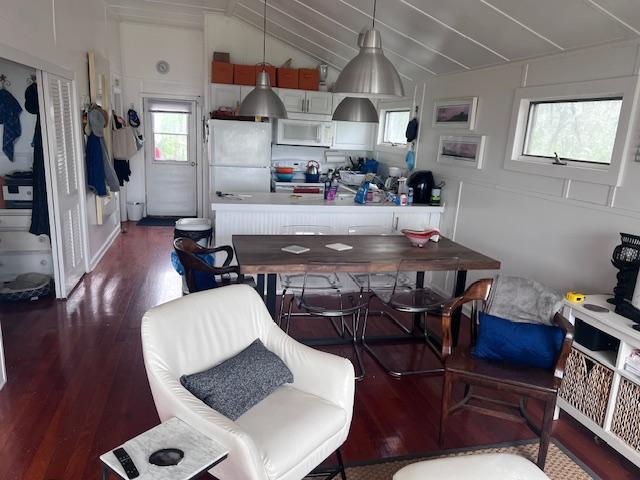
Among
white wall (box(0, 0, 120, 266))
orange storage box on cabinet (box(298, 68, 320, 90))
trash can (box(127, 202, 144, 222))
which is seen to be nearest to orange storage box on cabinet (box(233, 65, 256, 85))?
orange storage box on cabinet (box(298, 68, 320, 90))

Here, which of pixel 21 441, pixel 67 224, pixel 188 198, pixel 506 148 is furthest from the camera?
pixel 188 198

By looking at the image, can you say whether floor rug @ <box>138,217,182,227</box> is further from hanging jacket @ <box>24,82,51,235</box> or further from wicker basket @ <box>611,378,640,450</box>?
wicker basket @ <box>611,378,640,450</box>

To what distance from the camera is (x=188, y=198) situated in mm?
7559

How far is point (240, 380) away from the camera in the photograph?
1902 mm

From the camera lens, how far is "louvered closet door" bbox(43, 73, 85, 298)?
3.71m

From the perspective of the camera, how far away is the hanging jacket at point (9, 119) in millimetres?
4043

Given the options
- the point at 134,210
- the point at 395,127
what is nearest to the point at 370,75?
the point at 395,127

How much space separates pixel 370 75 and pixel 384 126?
3613 mm

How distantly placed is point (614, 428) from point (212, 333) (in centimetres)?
209

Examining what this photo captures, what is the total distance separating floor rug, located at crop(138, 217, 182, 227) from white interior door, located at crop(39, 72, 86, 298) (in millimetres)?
2458

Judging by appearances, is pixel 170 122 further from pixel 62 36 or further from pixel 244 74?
pixel 62 36

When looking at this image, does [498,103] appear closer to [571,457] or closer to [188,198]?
[571,457]

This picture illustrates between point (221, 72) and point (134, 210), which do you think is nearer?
point (221, 72)

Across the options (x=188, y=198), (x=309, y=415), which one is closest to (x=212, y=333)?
(x=309, y=415)
